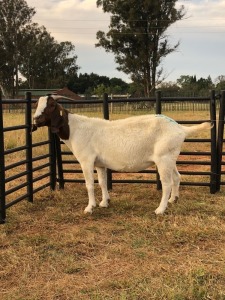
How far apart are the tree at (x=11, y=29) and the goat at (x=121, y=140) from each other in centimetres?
4562

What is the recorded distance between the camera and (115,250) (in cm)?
436

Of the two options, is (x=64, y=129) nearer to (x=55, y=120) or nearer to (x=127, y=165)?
(x=55, y=120)

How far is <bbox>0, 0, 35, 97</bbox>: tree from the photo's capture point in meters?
47.8

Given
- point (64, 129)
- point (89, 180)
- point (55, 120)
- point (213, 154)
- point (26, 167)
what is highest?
point (55, 120)

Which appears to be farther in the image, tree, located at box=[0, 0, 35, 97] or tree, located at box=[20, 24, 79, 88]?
tree, located at box=[20, 24, 79, 88]

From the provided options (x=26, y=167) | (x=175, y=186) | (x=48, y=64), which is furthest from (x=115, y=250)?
(x=48, y=64)

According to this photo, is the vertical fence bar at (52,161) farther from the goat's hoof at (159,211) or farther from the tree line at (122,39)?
the tree line at (122,39)

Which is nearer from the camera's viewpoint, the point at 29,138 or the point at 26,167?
the point at 29,138

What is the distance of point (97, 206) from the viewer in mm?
6238

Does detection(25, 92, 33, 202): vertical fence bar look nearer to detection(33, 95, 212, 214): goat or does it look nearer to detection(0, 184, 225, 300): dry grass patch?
detection(0, 184, 225, 300): dry grass patch

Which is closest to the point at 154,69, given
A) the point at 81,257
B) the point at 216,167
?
the point at 216,167

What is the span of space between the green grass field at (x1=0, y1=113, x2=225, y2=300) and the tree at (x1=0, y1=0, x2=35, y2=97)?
45502 mm

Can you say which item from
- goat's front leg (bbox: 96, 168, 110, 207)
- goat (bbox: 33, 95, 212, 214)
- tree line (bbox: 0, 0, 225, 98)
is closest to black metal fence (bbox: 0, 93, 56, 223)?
goat (bbox: 33, 95, 212, 214)

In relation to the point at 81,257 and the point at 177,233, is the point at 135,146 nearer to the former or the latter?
the point at 177,233
